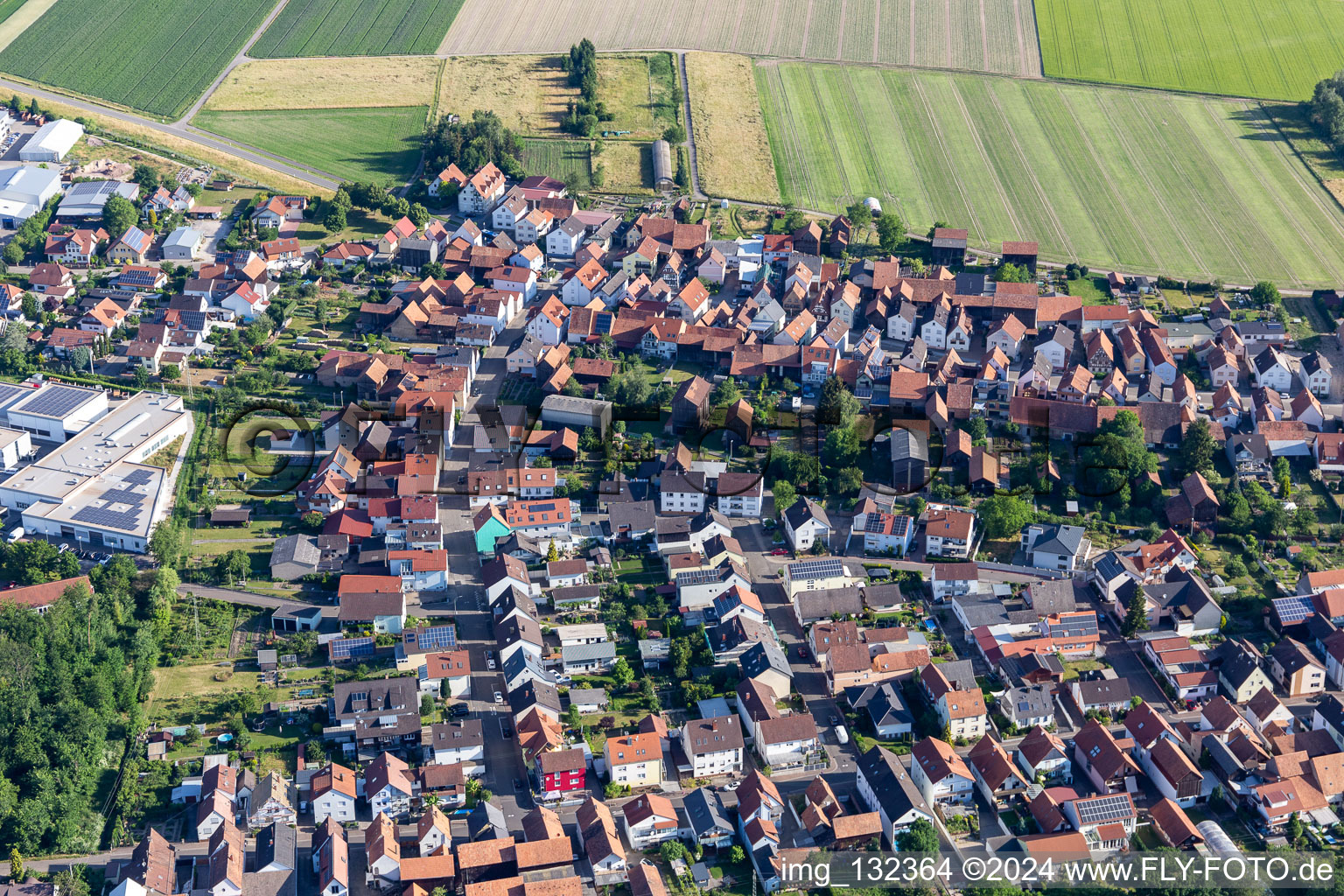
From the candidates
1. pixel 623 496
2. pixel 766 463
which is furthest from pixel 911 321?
pixel 623 496

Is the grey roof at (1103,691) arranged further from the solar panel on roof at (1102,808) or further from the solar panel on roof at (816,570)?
the solar panel on roof at (816,570)

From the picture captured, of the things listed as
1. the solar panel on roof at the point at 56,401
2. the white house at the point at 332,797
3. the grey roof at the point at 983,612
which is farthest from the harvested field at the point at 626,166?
the white house at the point at 332,797

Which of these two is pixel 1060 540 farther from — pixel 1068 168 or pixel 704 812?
pixel 1068 168

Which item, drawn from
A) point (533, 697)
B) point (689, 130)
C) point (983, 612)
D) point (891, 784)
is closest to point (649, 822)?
point (533, 697)

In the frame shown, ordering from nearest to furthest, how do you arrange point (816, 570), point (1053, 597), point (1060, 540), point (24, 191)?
point (1053, 597) < point (816, 570) < point (1060, 540) < point (24, 191)

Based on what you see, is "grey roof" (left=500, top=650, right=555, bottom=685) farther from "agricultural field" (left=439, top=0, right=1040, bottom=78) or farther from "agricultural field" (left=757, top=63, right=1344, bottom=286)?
"agricultural field" (left=439, top=0, right=1040, bottom=78)
